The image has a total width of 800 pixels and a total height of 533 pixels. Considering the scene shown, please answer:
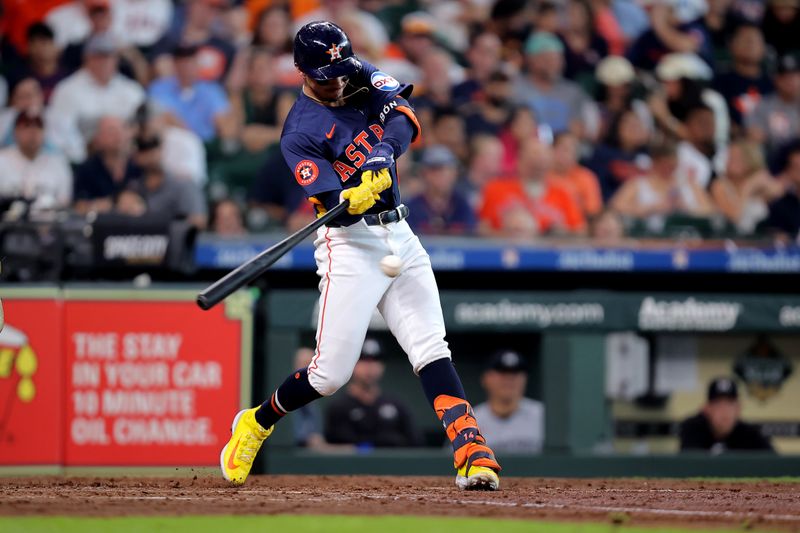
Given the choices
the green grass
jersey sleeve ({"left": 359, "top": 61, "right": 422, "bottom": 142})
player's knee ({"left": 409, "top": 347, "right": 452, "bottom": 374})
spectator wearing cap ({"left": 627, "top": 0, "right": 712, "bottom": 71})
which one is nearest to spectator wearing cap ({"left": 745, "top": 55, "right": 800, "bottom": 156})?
spectator wearing cap ({"left": 627, "top": 0, "right": 712, "bottom": 71})

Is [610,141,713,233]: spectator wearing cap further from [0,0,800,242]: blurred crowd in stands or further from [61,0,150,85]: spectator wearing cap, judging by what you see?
[61,0,150,85]: spectator wearing cap

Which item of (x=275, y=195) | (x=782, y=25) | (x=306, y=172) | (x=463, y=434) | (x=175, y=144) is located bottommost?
(x=463, y=434)

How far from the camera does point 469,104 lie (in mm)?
10367

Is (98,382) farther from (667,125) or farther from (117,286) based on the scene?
(667,125)

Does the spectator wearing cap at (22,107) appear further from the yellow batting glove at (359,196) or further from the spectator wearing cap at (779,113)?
the spectator wearing cap at (779,113)

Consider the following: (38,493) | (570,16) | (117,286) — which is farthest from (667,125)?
(38,493)

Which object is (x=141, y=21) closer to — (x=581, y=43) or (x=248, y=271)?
(x=581, y=43)

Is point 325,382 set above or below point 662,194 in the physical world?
below

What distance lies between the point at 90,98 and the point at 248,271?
16.5 ft

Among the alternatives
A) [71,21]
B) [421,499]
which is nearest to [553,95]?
[71,21]

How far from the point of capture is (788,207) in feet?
32.7

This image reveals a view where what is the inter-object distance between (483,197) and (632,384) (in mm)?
2063

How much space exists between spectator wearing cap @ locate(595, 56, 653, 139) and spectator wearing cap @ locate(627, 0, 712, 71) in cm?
28

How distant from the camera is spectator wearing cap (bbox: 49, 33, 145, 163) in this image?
31.9 feet
